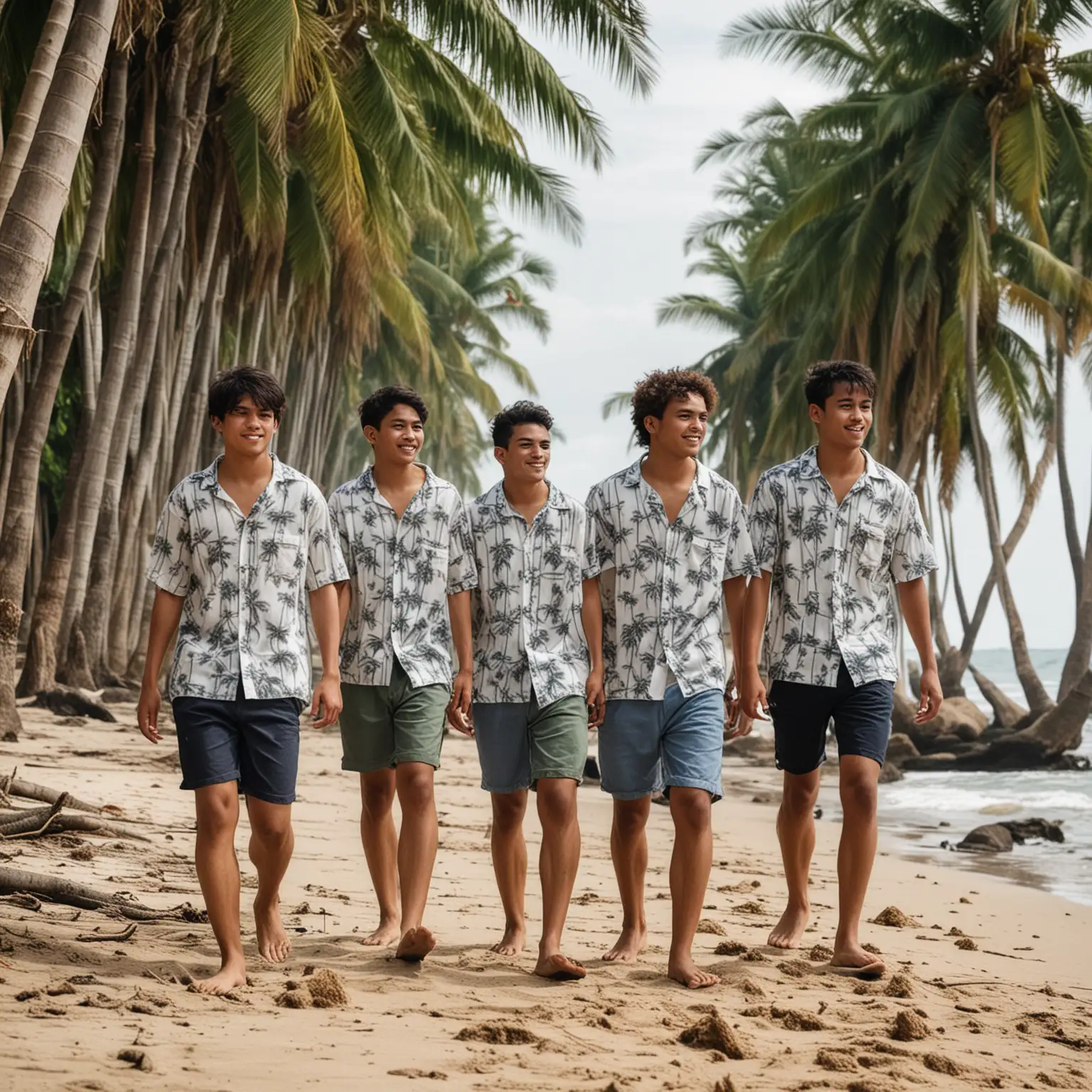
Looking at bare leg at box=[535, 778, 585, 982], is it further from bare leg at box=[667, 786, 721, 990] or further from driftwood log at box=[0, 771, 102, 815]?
driftwood log at box=[0, 771, 102, 815]

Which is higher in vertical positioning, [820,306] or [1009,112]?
[1009,112]

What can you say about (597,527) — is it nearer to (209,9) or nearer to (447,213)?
(209,9)

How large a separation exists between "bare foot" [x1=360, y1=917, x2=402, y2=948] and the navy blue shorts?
2.48ft

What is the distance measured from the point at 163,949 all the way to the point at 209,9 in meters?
10.9

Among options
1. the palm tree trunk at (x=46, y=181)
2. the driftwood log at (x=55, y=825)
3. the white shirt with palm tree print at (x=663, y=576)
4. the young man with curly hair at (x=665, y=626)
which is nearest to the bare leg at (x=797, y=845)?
the young man with curly hair at (x=665, y=626)

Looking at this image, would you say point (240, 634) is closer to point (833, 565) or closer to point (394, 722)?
point (394, 722)

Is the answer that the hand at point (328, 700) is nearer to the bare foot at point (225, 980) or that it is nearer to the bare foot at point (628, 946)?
the bare foot at point (225, 980)

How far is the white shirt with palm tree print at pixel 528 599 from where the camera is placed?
17.4 feet

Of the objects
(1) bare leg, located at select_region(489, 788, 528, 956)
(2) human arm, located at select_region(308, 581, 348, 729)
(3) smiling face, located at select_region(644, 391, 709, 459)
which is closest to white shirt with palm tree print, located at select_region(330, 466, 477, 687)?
(2) human arm, located at select_region(308, 581, 348, 729)

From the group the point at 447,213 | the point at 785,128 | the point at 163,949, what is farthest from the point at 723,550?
the point at 785,128

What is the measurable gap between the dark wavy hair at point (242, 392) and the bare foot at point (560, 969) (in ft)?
6.49

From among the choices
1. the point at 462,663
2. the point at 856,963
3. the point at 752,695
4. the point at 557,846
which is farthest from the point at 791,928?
the point at 462,663

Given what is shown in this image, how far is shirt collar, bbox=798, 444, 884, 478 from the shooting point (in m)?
5.63

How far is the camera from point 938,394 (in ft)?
88.0
